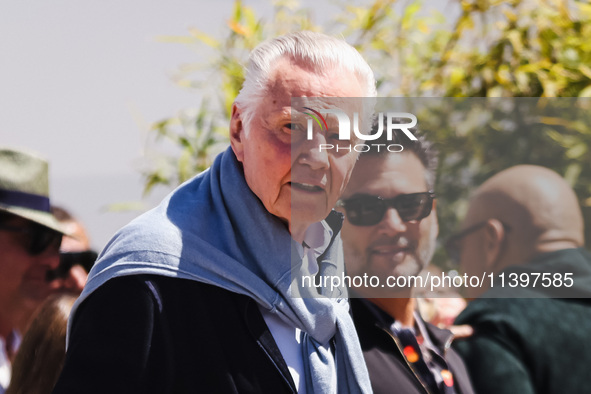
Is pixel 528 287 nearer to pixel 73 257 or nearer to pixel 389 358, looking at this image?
pixel 389 358

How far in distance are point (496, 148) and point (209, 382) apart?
2.97 ft

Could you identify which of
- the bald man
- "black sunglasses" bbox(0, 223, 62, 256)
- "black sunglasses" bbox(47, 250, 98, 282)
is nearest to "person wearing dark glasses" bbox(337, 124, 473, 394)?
the bald man

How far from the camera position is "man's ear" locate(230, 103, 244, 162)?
1640mm

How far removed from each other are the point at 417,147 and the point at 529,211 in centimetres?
34

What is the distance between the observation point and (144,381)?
4.73 feet

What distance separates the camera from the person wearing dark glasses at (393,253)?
5.61ft

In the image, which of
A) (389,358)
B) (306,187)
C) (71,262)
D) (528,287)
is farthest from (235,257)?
(71,262)

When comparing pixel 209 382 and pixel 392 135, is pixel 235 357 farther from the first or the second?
pixel 392 135

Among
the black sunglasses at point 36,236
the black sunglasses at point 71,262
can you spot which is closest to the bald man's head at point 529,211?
the black sunglasses at point 36,236

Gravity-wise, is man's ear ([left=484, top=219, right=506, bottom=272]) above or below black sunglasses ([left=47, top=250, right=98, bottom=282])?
above

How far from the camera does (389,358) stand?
1.78 metres

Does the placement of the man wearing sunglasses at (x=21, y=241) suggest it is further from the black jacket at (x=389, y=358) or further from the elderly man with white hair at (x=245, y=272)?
the black jacket at (x=389, y=358)

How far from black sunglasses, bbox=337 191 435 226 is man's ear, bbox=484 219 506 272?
0.17m

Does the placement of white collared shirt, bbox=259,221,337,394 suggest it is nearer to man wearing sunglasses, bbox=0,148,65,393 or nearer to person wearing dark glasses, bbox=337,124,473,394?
person wearing dark glasses, bbox=337,124,473,394
